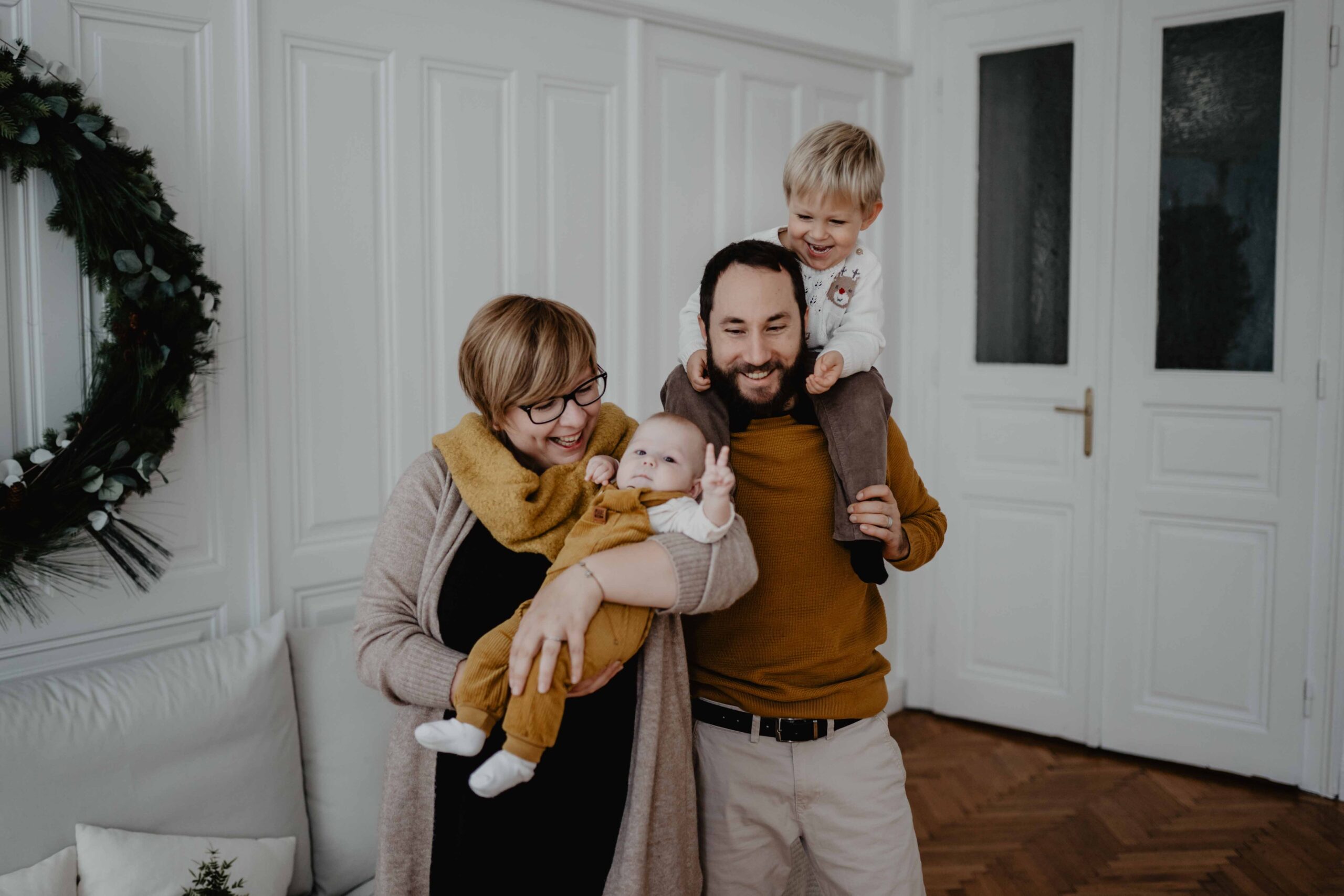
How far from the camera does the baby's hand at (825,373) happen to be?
1.66 metres

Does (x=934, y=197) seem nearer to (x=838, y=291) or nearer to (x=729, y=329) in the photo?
(x=838, y=291)

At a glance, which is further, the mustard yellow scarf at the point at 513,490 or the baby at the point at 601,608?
the mustard yellow scarf at the point at 513,490

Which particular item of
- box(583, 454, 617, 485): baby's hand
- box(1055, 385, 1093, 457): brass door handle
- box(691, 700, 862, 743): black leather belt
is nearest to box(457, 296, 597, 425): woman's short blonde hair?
box(583, 454, 617, 485): baby's hand

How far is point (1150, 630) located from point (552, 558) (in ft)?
8.82

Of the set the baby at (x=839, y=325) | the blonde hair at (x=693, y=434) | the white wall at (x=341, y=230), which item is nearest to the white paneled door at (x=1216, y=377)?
the white wall at (x=341, y=230)

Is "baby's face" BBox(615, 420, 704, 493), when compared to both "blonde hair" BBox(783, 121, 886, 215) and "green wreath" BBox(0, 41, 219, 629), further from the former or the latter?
"green wreath" BBox(0, 41, 219, 629)

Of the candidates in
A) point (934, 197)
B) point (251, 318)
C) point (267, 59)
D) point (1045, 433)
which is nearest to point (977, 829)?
point (1045, 433)

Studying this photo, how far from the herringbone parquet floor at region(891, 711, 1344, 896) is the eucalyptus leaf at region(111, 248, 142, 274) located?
2348 mm

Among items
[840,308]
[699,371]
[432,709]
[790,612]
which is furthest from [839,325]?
[432,709]

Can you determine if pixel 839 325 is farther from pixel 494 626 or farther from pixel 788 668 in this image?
pixel 494 626

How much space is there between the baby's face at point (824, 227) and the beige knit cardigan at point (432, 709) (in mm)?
533

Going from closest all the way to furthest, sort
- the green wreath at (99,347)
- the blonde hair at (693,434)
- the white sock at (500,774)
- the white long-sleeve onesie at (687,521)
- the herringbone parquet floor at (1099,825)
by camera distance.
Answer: the white sock at (500,774) < the white long-sleeve onesie at (687,521) < the blonde hair at (693,434) < the green wreath at (99,347) < the herringbone parquet floor at (1099,825)

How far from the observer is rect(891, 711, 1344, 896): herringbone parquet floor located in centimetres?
287

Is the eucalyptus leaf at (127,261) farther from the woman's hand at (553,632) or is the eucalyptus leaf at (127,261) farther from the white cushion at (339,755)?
the woman's hand at (553,632)
